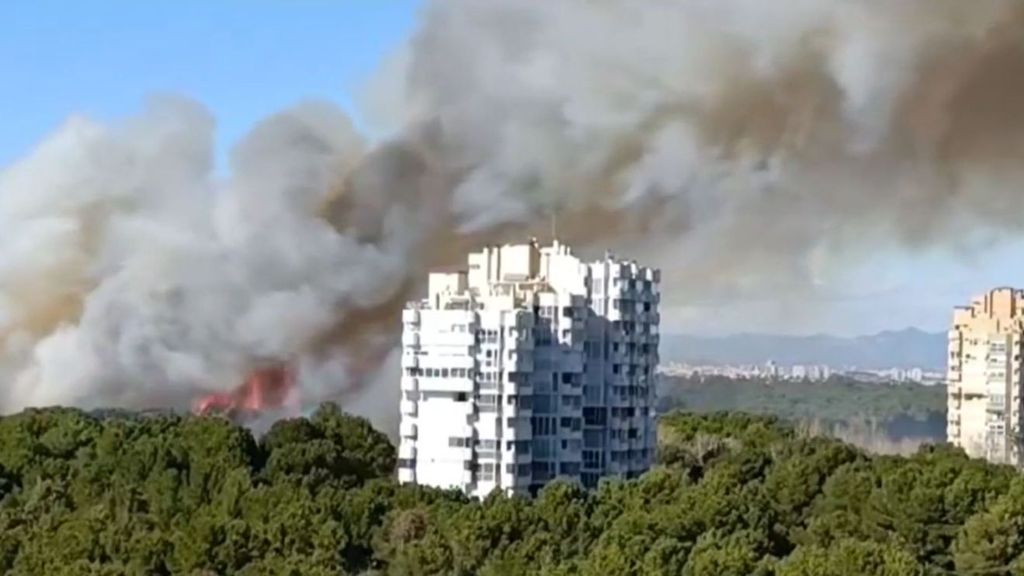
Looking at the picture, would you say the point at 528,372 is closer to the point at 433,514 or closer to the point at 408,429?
the point at 408,429

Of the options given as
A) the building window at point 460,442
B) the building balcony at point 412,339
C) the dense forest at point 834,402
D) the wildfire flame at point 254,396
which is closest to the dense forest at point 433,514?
the building window at point 460,442

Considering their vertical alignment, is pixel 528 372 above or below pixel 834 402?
above

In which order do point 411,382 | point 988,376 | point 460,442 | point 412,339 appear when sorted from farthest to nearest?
point 988,376 < point 412,339 < point 411,382 < point 460,442

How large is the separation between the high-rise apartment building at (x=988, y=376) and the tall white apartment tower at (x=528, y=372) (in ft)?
49.0

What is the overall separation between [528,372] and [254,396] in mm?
7979

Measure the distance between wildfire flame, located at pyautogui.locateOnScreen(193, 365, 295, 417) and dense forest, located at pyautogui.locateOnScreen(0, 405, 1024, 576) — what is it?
22.9ft

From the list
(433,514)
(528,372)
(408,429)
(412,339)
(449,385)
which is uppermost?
(412,339)

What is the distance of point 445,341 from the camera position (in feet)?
98.8

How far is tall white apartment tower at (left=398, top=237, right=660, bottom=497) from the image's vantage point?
2950 centimetres

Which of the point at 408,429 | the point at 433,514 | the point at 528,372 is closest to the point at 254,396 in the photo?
the point at 408,429

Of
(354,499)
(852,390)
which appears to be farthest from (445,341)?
(852,390)

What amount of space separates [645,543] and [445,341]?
11177 millimetres

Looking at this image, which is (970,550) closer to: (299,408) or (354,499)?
(354,499)

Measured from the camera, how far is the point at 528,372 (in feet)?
99.4
